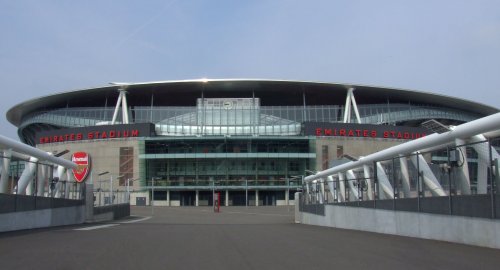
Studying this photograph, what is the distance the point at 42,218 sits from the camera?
20859 mm

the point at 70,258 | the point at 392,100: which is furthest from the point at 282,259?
the point at 392,100

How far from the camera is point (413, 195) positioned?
16391mm

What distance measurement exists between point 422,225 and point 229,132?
78.8m

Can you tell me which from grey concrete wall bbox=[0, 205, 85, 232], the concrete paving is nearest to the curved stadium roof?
grey concrete wall bbox=[0, 205, 85, 232]

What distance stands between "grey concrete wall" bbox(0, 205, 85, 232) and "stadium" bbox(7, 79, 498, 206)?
57.2 m

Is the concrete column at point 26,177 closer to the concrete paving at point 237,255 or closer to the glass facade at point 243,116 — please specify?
the concrete paving at point 237,255

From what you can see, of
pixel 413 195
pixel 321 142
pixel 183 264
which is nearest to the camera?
pixel 183 264

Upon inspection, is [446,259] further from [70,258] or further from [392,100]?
[392,100]

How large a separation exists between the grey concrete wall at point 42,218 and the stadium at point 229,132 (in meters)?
57.2

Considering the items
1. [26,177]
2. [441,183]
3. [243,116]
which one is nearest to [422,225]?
[441,183]

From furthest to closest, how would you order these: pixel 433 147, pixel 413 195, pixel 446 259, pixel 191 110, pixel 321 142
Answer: pixel 191 110, pixel 321 142, pixel 433 147, pixel 413 195, pixel 446 259

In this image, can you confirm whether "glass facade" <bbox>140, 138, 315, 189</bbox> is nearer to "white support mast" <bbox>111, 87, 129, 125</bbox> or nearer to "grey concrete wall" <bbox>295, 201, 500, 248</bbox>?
"white support mast" <bbox>111, 87, 129, 125</bbox>

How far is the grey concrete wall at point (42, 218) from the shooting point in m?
17.2

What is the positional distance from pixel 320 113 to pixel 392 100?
15027mm
